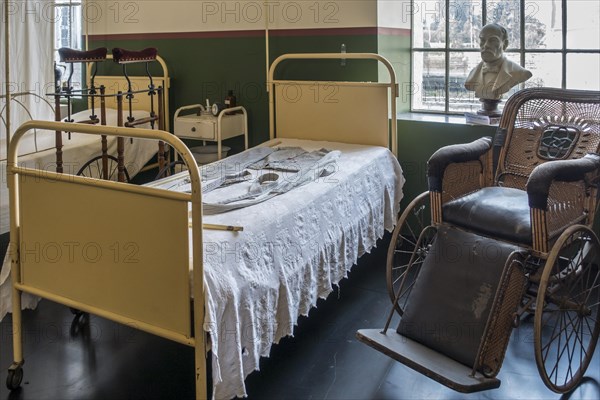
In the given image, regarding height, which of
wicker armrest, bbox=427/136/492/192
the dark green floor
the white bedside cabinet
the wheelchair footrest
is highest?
the white bedside cabinet

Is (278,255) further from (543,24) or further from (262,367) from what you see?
(543,24)

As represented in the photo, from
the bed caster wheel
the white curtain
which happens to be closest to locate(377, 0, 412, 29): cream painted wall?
the white curtain

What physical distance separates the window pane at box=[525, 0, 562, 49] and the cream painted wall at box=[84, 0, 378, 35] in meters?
0.96

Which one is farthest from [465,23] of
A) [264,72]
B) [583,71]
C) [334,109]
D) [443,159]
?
[443,159]

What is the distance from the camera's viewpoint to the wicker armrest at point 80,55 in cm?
364

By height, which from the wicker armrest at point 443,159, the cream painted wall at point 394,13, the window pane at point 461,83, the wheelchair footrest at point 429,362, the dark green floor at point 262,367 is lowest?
the dark green floor at point 262,367

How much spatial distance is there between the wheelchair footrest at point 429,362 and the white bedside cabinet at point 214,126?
2082mm

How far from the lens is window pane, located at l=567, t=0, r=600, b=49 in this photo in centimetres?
371

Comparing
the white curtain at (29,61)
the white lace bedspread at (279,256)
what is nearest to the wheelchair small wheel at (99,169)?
the white curtain at (29,61)

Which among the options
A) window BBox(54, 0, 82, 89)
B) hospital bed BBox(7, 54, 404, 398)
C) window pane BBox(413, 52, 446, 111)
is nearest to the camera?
hospital bed BBox(7, 54, 404, 398)

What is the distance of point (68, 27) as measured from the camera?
209 inches

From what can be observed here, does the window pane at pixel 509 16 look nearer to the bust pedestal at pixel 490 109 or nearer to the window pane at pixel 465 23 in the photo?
the window pane at pixel 465 23

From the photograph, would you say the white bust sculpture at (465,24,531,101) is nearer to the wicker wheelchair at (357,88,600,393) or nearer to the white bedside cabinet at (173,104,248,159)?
the wicker wheelchair at (357,88,600,393)

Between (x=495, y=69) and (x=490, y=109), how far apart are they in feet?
0.78
